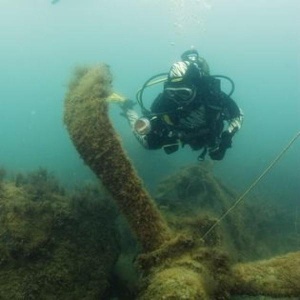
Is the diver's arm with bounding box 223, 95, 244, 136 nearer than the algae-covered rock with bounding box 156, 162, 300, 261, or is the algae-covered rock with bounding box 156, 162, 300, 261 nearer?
the algae-covered rock with bounding box 156, 162, 300, 261

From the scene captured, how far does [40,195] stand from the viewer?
18.4 feet

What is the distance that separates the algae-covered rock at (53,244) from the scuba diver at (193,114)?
60.7 inches

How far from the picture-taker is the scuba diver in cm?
Answer: 607

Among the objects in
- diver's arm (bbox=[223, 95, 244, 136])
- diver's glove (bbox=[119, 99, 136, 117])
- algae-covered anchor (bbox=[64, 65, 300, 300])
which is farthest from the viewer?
diver's glove (bbox=[119, 99, 136, 117])

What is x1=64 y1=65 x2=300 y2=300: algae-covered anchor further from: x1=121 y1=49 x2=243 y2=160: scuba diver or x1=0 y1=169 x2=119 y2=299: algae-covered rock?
x1=121 y1=49 x2=243 y2=160: scuba diver

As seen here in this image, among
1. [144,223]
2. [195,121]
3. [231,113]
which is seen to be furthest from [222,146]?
[144,223]

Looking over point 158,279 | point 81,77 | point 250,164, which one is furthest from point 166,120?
point 250,164

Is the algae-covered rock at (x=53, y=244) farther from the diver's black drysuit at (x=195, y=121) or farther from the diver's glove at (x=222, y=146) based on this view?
the diver's glove at (x=222, y=146)

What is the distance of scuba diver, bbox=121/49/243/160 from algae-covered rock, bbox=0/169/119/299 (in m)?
1.54

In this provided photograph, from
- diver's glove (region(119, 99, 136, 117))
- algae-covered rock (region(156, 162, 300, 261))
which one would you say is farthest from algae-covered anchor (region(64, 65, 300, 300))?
diver's glove (region(119, 99, 136, 117))

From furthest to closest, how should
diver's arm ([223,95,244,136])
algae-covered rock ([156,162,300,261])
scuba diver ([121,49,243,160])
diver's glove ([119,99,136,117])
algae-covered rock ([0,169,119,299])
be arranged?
1. diver's glove ([119,99,136,117])
2. diver's arm ([223,95,244,136])
3. scuba diver ([121,49,243,160])
4. algae-covered rock ([156,162,300,261])
5. algae-covered rock ([0,169,119,299])

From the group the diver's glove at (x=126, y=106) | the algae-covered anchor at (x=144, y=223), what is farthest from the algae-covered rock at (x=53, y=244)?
the diver's glove at (x=126, y=106)

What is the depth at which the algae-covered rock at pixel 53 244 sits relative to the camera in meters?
4.58

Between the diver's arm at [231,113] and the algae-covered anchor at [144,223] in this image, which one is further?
the diver's arm at [231,113]
